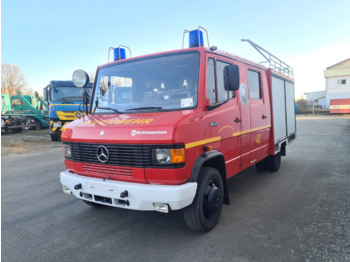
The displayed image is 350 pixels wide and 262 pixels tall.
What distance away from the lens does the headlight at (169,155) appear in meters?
2.86

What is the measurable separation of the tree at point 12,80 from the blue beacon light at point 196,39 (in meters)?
53.7

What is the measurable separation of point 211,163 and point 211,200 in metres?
0.49

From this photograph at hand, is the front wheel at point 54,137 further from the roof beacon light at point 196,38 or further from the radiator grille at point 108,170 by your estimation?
the roof beacon light at point 196,38

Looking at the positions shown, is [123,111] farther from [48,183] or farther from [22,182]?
[22,182]

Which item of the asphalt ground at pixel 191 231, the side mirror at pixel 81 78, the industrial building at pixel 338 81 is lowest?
the asphalt ground at pixel 191 231

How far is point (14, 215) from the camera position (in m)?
4.15

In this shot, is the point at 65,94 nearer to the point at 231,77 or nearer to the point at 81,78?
the point at 81,78

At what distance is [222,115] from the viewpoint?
3664mm

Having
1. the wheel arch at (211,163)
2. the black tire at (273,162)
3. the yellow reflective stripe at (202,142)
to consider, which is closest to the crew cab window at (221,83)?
the yellow reflective stripe at (202,142)

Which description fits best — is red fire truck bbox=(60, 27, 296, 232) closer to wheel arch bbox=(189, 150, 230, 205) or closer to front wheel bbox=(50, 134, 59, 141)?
wheel arch bbox=(189, 150, 230, 205)

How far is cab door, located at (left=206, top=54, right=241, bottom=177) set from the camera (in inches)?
136

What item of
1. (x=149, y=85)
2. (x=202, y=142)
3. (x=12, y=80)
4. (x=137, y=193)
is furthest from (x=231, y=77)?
(x=12, y=80)

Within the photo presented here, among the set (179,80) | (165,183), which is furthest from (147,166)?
(179,80)

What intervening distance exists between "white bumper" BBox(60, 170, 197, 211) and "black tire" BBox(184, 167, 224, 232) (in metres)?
0.25
